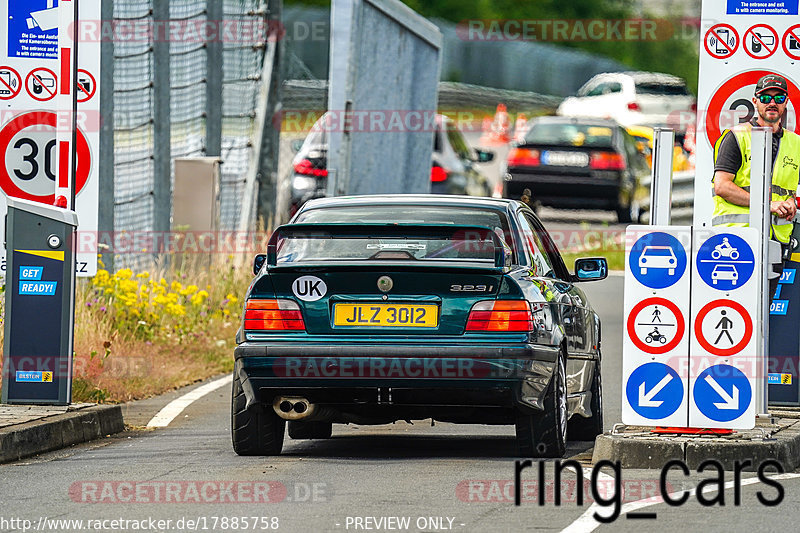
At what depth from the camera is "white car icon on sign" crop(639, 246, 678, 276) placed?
30.3 feet

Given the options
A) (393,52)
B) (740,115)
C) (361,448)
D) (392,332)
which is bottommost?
(361,448)

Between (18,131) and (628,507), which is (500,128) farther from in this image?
(628,507)

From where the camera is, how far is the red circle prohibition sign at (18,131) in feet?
39.5

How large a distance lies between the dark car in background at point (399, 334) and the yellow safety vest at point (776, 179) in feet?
4.85

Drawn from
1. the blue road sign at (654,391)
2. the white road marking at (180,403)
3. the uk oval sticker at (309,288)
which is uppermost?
the uk oval sticker at (309,288)

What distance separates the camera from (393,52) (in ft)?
68.4

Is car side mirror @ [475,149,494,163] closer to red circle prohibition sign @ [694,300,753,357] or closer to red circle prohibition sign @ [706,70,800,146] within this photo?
red circle prohibition sign @ [706,70,800,146]

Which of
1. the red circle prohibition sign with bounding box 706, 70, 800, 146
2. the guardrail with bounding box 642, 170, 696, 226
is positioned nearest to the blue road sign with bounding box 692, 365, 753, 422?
the red circle prohibition sign with bounding box 706, 70, 800, 146

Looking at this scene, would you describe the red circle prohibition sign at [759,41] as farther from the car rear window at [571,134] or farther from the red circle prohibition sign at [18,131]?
the car rear window at [571,134]

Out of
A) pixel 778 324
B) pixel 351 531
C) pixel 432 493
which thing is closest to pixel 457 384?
pixel 432 493

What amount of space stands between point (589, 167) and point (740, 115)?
634 inches

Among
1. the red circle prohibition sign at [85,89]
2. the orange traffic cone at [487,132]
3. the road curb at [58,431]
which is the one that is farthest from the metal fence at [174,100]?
the orange traffic cone at [487,132]

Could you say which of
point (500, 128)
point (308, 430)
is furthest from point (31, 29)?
point (500, 128)

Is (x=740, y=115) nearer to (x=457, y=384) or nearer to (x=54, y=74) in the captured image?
(x=457, y=384)
